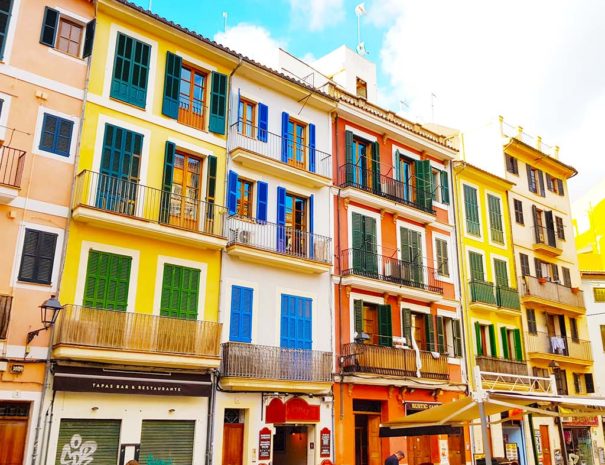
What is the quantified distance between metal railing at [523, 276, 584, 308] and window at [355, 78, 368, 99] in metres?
12.7

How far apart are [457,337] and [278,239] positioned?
10549mm

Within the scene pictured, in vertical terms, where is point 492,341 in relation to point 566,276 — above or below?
below

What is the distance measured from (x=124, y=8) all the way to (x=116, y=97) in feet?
9.28

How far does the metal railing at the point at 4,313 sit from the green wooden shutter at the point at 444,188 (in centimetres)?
1989

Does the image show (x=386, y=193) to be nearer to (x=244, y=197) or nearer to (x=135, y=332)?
(x=244, y=197)

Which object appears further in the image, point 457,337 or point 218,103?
point 457,337

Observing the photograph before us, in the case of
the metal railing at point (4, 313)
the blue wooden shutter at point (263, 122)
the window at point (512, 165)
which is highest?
the window at point (512, 165)

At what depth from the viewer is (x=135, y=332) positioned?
16094 mm

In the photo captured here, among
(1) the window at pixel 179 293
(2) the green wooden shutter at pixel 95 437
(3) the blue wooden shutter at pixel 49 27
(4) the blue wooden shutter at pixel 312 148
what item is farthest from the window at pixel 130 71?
(2) the green wooden shutter at pixel 95 437

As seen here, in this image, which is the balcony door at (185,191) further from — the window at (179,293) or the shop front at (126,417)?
the shop front at (126,417)

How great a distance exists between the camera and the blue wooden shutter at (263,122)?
21.6 metres

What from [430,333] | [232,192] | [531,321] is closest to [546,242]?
[531,321]

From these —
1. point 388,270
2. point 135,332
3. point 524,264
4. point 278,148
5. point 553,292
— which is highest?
point 278,148

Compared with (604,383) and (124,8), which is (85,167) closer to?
(124,8)
